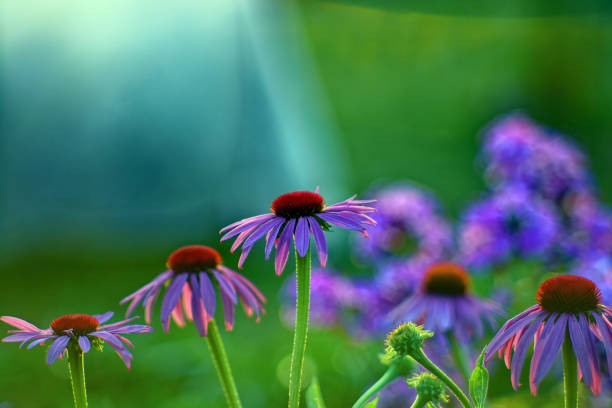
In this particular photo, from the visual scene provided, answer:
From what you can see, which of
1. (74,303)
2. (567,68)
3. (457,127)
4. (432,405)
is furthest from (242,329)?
(567,68)

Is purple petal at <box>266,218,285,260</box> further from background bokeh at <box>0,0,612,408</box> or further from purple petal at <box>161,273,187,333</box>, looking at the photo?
background bokeh at <box>0,0,612,408</box>

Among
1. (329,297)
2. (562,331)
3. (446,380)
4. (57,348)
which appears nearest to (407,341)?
(446,380)

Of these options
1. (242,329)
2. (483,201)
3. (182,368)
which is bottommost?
(242,329)

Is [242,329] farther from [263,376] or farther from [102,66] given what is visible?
[102,66]

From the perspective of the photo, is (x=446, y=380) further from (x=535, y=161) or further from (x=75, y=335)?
(x=535, y=161)

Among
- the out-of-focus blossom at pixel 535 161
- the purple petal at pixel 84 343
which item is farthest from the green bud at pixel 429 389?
the out-of-focus blossom at pixel 535 161

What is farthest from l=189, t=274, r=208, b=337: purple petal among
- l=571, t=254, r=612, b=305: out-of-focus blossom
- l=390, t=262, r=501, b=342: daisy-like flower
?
l=571, t=254, r=612, b=305: out-of-focus blossom

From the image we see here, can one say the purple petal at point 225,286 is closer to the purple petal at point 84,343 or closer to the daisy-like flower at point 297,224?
the daisy-like flower at point 297,224
